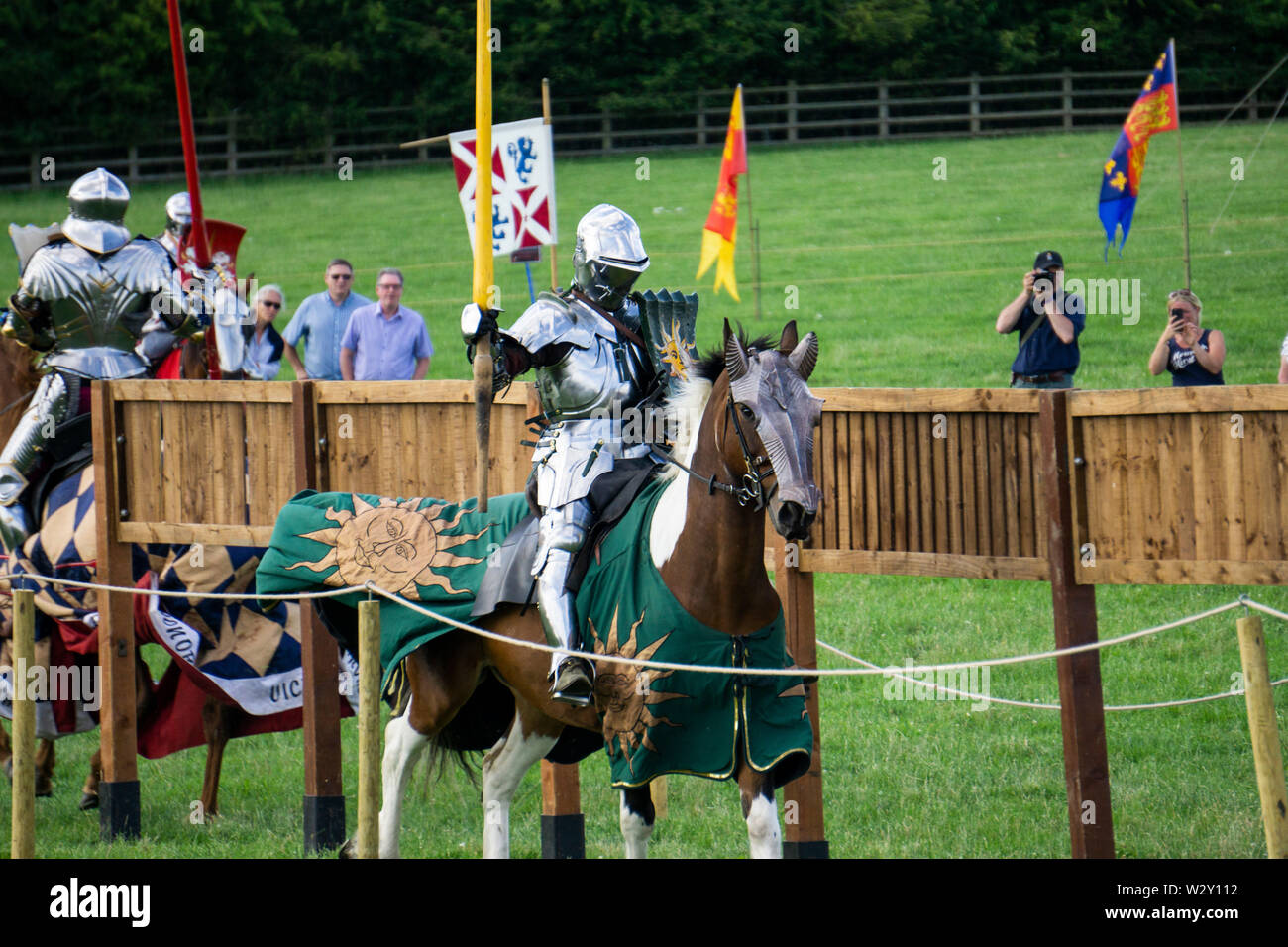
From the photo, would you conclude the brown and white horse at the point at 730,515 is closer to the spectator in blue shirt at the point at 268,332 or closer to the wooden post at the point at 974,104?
the spectator in blue shirt at the point at 268,332

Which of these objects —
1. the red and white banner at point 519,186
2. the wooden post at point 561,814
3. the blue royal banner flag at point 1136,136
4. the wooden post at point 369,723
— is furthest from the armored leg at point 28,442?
the blue royal banner flag at point 1136,136

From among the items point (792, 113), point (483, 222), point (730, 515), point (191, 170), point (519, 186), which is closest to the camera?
point (730, 515)

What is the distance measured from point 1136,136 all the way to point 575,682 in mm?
9808

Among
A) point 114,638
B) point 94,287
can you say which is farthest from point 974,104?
point 114,638

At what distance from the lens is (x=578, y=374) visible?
20.9ft

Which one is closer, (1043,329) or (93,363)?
(93,363)

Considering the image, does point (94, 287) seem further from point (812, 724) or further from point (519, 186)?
point (812, 724)

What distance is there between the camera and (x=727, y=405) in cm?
571

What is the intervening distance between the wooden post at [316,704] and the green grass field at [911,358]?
230mm

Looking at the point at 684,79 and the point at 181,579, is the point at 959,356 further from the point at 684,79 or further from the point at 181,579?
the point at 684,79

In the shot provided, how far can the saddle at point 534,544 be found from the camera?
247 inches

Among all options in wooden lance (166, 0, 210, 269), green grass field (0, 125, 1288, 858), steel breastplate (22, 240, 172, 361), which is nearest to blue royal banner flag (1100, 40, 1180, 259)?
green grass field (0, 125, 1288, 858)

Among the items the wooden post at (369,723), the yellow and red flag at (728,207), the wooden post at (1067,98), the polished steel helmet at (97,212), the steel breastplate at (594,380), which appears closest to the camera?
the wooden post at (369,723)

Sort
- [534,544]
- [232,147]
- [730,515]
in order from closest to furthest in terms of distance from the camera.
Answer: [730,515] → [534,544] → [232,147]
